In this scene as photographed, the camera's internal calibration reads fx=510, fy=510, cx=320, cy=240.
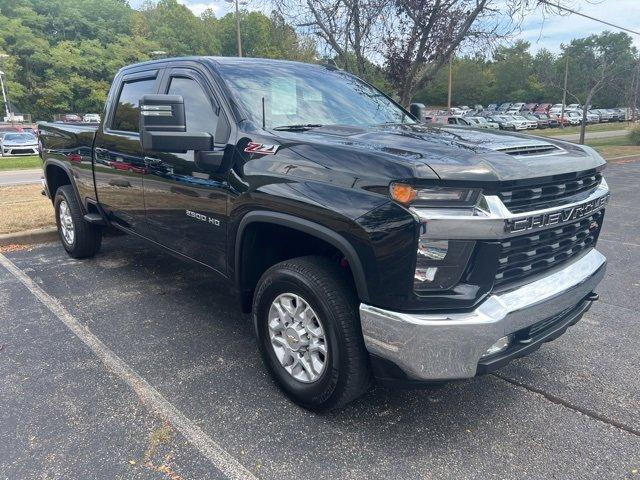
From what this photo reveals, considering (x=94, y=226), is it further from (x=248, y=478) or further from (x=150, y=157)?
(x=248, y=478)

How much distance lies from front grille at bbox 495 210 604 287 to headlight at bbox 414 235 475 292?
0.72 ft

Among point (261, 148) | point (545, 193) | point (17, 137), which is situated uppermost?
point (261, 148)

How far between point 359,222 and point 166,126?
53.3 inches

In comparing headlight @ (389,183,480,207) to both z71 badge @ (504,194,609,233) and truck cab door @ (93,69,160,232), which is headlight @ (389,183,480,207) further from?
truck cab door @ (93,69,160,232)

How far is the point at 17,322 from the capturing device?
13.3 feet

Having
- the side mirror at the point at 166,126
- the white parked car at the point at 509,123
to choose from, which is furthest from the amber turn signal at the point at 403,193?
the white parked car at the point at 509,123

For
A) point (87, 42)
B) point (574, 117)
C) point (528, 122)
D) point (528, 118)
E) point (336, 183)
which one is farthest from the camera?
point (87, 42)

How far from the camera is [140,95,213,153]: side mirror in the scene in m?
2.94

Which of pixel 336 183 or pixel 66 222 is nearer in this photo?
pixel 336 183

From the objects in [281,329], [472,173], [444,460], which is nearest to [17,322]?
[281,329]

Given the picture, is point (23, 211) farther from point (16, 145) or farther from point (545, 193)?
point (16, 145)

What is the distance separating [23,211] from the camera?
A: 302 inches

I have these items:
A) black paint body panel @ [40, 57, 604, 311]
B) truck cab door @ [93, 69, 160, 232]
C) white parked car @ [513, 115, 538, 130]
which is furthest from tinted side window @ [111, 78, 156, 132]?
white parked car @ [513, 115, 538, 130]

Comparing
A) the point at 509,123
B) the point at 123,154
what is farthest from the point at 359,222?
the point at 509,123
